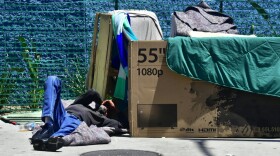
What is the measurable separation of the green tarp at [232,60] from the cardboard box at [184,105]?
0.11 metres

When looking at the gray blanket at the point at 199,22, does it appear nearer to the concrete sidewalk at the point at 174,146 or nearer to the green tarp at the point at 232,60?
the green tarp at the point at 232,60

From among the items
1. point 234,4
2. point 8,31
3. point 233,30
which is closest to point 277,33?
point 234,4

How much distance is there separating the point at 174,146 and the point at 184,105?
81 cm

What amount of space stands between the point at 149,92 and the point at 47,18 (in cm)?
437

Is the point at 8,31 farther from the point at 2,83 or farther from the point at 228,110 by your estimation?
the point at 228,110

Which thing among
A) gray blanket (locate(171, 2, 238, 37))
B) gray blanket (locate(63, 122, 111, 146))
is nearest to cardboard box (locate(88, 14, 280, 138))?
gray blanket (locate(63, 122, 111, 146))

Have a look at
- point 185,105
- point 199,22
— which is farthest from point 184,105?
point 199,22

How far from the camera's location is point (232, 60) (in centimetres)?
970

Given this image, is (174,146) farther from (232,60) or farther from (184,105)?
(232,60)

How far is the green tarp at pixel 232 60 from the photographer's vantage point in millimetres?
9625

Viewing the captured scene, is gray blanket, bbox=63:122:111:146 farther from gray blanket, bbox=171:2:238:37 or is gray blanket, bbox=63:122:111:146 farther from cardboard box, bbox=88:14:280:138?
gray blanket, bbox=171:2:238:37

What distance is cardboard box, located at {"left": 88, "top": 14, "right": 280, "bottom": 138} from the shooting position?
966 centimetres

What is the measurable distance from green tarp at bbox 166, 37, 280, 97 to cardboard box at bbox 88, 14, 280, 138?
111 millimetres

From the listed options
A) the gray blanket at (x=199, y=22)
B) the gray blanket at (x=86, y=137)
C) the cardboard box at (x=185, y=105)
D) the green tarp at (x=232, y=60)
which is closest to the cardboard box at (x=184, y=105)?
the cardboard box at (x=185, y=105)
